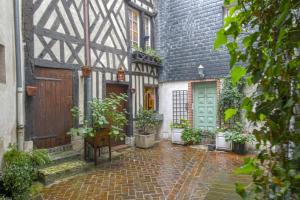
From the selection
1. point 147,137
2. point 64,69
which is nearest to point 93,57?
point 64,69

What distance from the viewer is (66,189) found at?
161 inches

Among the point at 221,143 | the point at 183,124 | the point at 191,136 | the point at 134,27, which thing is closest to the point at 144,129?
the point at 183,124

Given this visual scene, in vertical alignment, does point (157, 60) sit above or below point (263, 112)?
above

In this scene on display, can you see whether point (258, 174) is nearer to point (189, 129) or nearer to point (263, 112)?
point (263, 112)

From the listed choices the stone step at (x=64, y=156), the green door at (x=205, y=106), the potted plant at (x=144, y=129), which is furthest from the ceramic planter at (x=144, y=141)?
the stone step at (x=64, y=156)

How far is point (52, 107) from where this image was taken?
5.30 metres

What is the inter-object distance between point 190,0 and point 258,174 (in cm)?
843

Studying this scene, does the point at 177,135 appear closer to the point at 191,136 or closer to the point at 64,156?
the point at 191,136

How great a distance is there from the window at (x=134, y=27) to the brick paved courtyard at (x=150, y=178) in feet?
12.0

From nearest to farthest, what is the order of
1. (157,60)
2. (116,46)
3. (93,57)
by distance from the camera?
(93,57) → (116,46) → (157,60)

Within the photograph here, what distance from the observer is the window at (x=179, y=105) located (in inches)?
331

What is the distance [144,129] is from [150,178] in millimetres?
3244

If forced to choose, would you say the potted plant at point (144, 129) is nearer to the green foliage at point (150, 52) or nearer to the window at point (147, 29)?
the green foliage at point (150, 52)

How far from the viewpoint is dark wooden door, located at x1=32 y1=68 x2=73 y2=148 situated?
16.5 feet
